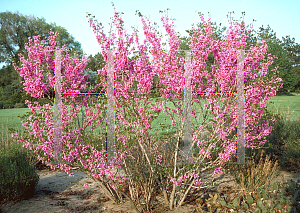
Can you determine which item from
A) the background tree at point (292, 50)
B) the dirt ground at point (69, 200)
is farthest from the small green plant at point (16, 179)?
the background tree at point (292, 50)

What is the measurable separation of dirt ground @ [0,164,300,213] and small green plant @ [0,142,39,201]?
0.46ft

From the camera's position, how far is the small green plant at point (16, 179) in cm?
407

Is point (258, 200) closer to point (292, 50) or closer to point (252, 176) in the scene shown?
point (252, 176)

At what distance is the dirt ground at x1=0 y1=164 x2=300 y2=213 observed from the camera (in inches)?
148

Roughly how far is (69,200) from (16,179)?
1000 mm

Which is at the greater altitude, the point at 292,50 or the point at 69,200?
the point at 292,50

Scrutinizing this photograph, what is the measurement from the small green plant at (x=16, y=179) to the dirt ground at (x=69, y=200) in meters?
0.14

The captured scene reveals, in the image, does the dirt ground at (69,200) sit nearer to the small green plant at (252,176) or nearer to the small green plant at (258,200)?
the small green plant at (252,176)

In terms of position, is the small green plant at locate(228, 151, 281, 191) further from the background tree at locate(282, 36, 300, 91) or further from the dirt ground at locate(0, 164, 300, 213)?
the background tree at locate(282, 36, 300, 91)

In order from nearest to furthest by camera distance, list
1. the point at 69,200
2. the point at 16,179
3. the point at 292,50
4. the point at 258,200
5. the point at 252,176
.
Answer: the point at 258,200 < the point at 252,176 < the point at 16,179 < the point at 69,200 < the point at 292,50

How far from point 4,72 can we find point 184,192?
111ft

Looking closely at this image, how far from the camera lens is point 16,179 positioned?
13.5 ft

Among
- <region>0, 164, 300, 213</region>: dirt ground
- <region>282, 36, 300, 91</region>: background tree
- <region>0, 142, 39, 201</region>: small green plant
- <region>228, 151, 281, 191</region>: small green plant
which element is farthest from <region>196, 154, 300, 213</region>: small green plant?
<region>282, 36, 300, 91</region>: background tree

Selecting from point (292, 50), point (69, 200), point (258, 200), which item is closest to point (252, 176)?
point (258, 200)
